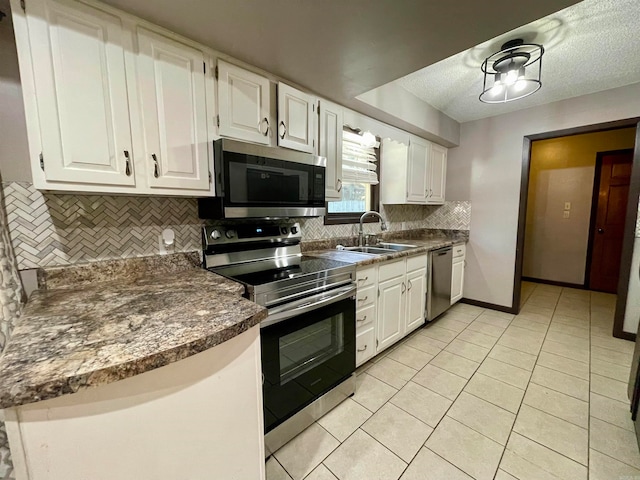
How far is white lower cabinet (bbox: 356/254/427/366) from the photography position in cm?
198

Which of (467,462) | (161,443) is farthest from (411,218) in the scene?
(161,443)

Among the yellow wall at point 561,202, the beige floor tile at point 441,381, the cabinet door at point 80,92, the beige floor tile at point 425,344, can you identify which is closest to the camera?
the cabinet door at point 80,92

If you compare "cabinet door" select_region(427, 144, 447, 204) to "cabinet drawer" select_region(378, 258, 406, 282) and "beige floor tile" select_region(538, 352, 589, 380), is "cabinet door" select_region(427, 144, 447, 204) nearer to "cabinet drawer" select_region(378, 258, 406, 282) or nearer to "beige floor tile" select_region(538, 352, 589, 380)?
"cabinet drawer" select_region(378, 258, 406, 282)

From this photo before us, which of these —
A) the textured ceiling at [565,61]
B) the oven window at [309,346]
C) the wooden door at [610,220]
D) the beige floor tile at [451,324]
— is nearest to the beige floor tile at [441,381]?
the oven window at [309,346]

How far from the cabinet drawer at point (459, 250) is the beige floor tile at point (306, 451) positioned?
254cm

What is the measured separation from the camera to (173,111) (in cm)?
129

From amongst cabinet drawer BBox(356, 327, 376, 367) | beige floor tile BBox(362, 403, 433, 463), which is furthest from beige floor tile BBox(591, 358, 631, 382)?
cabinet drawer BBox(356, 327, 376, 367)

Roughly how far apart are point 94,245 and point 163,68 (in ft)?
3.06

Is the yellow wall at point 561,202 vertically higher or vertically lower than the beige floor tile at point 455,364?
higher

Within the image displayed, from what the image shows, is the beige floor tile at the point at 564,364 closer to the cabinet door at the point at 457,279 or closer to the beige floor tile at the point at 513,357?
the beige floor tile at the point at 513,357

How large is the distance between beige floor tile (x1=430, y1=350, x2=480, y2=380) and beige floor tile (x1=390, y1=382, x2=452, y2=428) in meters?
0.37

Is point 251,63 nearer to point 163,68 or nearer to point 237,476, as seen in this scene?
point 163,68

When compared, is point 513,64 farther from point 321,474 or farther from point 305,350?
point 321,474

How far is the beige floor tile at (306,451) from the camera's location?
1.33 meters
